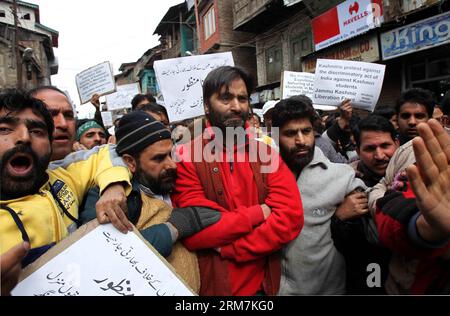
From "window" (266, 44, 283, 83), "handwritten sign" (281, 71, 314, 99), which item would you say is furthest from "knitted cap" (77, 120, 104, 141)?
"window" (266, 44, 283, 83)

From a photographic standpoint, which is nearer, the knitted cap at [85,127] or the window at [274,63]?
the knitted cap at [85,127]

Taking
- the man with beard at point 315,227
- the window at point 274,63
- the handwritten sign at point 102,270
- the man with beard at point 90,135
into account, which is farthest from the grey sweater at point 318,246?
the window at point 274,63

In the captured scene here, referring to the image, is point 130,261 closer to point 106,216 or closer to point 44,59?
point 106,216

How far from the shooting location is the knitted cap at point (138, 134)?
1693 mm

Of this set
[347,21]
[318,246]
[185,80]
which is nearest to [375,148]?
[318,246]

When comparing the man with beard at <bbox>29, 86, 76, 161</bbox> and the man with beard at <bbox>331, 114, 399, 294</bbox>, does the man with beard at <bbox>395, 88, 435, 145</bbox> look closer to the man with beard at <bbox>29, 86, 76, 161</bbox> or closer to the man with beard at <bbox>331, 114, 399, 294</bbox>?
the man with beard at <bbox>331, 114, 399, 294</bbox>

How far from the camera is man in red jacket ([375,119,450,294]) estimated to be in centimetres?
123

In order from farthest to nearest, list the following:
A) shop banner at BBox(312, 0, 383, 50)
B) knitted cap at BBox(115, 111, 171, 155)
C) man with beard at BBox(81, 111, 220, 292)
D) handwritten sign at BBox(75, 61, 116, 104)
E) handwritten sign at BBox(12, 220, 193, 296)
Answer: shop banner at BBox(312, 0, 383, 50) → handwritten sign at BBox(75, 61, 116, 104) → knitted cap at BBox(115, 111, 171, 155) → man with beard at BBox(81, 111, 220, 292) → handwritten sign at BBox(12, 220, 193, 296)

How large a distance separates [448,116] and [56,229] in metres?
3.29

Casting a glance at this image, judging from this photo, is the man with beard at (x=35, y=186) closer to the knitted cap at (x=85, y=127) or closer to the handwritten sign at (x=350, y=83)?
the knitted cap at (x=85, y=127)

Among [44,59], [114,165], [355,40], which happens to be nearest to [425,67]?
[355,40]

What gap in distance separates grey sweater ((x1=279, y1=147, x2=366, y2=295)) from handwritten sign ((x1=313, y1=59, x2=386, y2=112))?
189cm

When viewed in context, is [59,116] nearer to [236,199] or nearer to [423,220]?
[236,199]

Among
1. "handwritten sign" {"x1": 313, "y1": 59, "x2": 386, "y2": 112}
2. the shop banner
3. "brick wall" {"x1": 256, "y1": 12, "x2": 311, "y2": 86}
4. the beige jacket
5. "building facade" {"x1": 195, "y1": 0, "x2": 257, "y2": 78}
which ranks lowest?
the beige jacket
